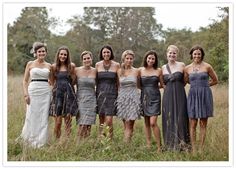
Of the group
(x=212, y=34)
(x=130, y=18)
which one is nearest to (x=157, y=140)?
(x=212, y=34)

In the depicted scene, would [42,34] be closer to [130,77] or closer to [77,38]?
[77,38]

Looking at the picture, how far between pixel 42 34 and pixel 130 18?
7.95m

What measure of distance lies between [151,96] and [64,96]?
4.86 ft

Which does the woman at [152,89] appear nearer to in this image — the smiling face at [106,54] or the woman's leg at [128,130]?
the woman's leg at [128,130]

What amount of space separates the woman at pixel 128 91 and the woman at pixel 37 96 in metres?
1.25

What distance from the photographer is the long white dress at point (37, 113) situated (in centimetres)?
659

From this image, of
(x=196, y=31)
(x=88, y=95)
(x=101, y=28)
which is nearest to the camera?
(x=88, y=95)

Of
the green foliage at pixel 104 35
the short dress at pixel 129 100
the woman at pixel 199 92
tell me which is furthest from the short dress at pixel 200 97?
the green foliage at pixel 104 35

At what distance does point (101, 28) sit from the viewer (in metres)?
20.6

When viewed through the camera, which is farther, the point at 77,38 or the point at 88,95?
the point at 77,38

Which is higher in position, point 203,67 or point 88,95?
point 203,67

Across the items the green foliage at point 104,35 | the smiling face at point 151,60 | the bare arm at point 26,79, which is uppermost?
the green foliage at point 104,35

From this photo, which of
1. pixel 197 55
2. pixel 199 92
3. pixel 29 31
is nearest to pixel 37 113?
pixel 199 92
